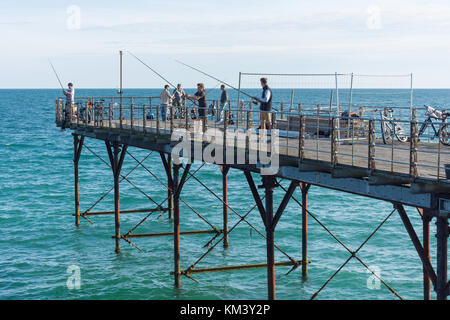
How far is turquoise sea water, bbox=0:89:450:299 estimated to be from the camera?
67.9 feet

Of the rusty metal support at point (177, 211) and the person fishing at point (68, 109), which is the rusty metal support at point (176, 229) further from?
the person fishing at point (68, 109)

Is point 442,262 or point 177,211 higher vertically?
point 442,262

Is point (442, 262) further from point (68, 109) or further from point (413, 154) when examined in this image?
point (68, 109)

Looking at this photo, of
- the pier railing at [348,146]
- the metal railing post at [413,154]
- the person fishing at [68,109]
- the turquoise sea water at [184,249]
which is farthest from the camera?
the person fishing at [68,109]

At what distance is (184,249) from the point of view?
2498 cm

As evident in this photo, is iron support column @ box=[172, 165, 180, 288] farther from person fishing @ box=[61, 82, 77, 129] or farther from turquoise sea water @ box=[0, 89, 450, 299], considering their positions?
person fishing @ box=[61, 82, 77, 129]

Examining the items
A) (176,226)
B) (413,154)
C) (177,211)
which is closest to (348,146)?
(413,154)

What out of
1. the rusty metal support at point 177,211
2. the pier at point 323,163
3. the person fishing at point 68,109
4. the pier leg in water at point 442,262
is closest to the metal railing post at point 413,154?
the pier at point 323,163

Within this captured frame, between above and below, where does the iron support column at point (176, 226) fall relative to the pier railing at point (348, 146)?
below

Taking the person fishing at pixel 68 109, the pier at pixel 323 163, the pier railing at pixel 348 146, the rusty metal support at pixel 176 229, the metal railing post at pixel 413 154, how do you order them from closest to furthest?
1. the metal railing post at pixel 413 154
2. the pier at pixel 323 163
3. the pier railing at pixel 348 146
4. the rusty metal support at pixel 176 229
5. the person fishing at pixel 68 109

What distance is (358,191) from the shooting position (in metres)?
12.3

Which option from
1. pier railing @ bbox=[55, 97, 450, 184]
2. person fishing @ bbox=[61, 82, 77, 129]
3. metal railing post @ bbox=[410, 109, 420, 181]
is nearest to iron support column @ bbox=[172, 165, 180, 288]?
pier railing @ bbox=[55, 97, 450, 184]

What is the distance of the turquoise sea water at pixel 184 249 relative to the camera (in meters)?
20.7
